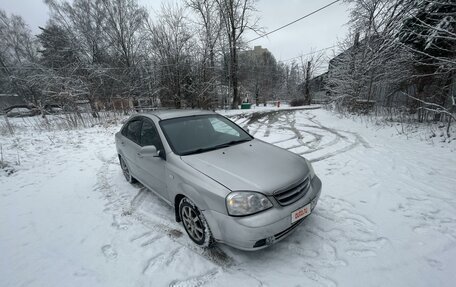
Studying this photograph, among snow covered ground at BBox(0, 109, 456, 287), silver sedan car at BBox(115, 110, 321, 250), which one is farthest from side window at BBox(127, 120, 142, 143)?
snow covered ground at BBox(0, 109, 456, 287)

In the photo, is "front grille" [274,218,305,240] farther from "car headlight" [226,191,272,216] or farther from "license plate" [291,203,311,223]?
"car headlight" [226,191,272,216]

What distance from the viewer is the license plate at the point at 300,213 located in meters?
2.12

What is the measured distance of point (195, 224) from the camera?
242 centimetres

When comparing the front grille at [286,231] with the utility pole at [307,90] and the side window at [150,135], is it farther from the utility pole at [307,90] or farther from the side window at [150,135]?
the utility pole at [307,90]

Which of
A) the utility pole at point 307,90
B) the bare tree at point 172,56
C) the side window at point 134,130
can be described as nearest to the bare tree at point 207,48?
the bare tree at point 172,56

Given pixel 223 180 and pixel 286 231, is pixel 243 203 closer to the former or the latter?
pixel 223 180

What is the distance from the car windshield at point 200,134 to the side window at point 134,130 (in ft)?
2.44

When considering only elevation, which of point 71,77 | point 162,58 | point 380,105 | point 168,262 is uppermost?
point 162,58

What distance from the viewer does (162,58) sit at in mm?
16094

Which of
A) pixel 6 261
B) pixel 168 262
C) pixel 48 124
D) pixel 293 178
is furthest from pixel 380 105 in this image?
pixel 48 124

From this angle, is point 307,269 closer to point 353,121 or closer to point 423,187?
point 423,187

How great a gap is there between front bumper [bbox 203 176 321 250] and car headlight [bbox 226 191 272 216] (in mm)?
49

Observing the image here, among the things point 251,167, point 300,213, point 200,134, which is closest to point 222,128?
point 200,134

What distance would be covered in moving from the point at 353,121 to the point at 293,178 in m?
9.23
